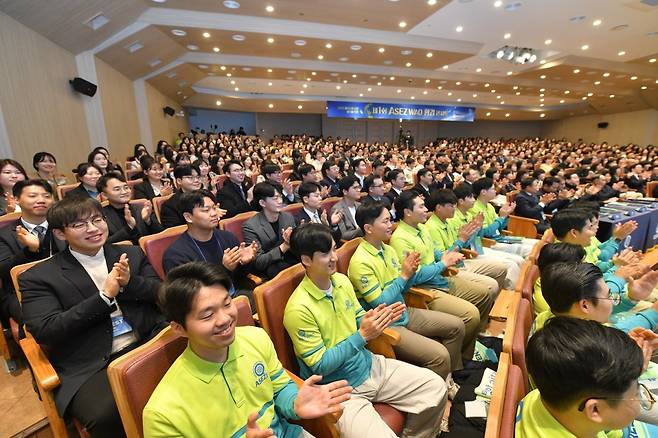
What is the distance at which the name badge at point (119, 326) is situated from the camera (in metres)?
1.51

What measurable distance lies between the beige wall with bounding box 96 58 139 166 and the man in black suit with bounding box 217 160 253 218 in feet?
16.0

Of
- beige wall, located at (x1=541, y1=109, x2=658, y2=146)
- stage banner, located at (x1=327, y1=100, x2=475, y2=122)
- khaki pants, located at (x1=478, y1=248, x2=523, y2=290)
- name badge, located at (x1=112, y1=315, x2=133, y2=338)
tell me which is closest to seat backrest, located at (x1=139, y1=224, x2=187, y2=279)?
name badge, located at (x1=112, y1=315, x2=133, y2=338)

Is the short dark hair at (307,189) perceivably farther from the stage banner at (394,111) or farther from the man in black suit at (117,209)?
the stage banner at (394,111)

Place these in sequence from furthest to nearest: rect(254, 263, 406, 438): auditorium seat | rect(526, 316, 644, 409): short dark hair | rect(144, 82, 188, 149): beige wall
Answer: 1. rect(144, 82, 188, 149): beige wall
2. rect(254, 263, 406, 438): auditorium seat
3. rect(526, 316, 644, 409): short dark hair

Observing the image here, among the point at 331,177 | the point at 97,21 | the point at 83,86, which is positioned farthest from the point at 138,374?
the point at 83,86

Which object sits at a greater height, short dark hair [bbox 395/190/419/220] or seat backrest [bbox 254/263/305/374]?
short dark hair [bbox 395/190/419/220]

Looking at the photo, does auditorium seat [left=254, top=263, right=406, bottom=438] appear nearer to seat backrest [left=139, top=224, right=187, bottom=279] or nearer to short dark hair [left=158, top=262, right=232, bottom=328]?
short dark hair [left=158, top=262, right=232, bottom=328]

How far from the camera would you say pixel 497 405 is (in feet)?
3.22

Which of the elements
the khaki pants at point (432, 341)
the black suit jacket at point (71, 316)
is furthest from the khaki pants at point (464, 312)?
the black suit jacket at point (71, 316)

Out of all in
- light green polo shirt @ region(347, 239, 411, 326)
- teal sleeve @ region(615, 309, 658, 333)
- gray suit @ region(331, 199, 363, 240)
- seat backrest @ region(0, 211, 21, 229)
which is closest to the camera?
teal sleeve @ region(615, 309, 658, 333)

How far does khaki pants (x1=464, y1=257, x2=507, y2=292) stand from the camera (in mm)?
3062

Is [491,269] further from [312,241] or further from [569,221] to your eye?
[312,241]

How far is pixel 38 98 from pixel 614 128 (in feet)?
89.1

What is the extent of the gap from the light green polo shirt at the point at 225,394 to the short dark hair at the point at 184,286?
15 cm
